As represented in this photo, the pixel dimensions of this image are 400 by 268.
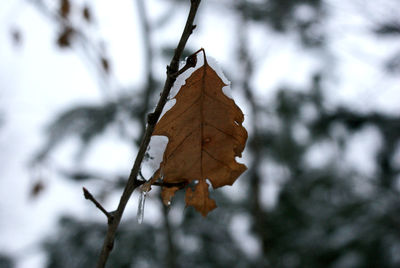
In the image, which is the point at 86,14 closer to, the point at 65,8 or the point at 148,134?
the point at 65,8

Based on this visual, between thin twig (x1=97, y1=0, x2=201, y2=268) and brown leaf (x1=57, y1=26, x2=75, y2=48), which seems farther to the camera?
brown leaf (x1=57, y1=26, x2=75, y2=48)

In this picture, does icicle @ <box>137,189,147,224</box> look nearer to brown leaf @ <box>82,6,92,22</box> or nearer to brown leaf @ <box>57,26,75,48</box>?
brown leaf @ <box>82,6,92,22</box>

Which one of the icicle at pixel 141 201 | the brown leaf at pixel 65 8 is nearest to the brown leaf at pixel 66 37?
the brown leaf at pixel 65 8

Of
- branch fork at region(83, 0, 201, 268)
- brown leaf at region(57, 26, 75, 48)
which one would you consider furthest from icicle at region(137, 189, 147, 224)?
brown leaf at region(57, 26, 75, 48)

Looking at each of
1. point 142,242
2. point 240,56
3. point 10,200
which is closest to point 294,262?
point 142,242

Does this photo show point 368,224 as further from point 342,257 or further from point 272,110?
point 272,110

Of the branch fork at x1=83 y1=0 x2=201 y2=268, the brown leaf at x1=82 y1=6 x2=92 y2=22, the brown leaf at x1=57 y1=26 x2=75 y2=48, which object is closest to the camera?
the branch fork at x1=83 y1=0 x2=201 y2=268

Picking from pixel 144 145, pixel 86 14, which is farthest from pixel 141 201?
pixel 86 14

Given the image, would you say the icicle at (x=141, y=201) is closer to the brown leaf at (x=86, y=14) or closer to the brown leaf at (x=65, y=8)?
the brown leaf at (x=86, y=14)
